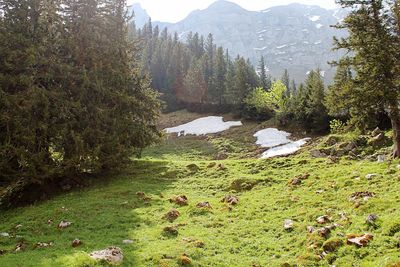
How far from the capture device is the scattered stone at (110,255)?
40.7 ft

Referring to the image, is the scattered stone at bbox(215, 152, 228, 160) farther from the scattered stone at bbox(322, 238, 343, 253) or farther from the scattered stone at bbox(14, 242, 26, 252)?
the scattered stone at bbox(322, 238, 343, 253)

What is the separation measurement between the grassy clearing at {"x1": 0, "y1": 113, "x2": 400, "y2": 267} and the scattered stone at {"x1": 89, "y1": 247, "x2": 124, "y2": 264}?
263 millimetres

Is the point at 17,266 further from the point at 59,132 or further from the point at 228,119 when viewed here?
the point at 228,119

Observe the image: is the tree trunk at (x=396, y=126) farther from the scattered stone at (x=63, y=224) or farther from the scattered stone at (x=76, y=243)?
the scattered stone at (x=63, y=224)

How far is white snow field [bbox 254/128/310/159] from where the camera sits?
4488cm

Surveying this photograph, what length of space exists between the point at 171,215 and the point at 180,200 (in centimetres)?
230

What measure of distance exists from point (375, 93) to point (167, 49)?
326 ft

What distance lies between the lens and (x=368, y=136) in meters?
29.7

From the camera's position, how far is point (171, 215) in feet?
61.8

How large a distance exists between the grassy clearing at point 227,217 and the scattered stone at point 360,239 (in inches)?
7.2

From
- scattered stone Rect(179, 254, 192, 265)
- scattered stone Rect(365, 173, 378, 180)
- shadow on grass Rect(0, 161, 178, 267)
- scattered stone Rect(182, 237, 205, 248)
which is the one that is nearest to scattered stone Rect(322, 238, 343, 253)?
scattered stone Rect(182, 237, 205, 248)

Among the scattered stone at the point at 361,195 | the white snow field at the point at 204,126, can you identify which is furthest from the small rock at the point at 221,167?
the white snow field at the point at 204,126

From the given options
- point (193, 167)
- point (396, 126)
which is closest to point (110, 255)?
point (193, 167)

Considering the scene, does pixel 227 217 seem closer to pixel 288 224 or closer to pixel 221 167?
pixel 288 224
